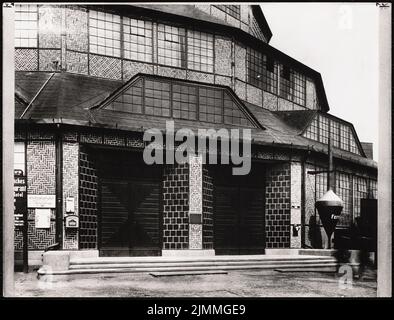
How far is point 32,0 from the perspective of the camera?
9109 mm

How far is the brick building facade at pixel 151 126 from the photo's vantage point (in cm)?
1734

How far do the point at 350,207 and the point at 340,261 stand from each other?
631 cm

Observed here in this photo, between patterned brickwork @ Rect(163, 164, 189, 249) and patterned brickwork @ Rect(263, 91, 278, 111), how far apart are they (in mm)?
6980

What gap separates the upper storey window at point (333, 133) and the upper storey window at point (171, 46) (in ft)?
21.6

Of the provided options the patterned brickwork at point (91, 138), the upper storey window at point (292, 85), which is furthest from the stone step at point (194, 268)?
the upper storey window at point (292, 85)

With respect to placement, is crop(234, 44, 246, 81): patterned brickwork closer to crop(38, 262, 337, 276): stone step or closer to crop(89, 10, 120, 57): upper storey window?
crop(89, 10, 120, 57): upper storey window

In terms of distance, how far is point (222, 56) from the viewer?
2298cm

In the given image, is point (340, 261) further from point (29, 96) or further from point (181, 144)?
point (29, 96)

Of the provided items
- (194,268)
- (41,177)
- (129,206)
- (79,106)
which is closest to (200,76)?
(79,106)

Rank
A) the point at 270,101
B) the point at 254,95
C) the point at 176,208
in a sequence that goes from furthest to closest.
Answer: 1. the point at 270,101
2. the point at 254,95
3. the point at 176,208

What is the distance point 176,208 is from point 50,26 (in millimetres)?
7881

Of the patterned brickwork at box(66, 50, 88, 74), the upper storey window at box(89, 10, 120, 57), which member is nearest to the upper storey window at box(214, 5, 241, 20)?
the upper storey window at box(89, 10, 120, 57)

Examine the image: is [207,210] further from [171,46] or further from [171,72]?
[171,46]

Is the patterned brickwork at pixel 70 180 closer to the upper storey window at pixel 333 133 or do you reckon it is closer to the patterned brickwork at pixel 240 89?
the patterned brickwork at pixel 240 89
